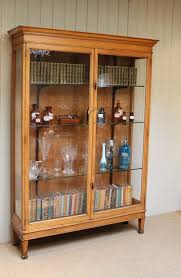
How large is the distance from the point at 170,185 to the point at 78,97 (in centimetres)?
179

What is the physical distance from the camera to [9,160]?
3.50m

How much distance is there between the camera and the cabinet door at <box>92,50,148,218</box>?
12.0 ft

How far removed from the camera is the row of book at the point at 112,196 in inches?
144

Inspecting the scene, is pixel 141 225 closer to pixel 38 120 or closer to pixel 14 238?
pixel 14 238

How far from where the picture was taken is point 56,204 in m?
3.47

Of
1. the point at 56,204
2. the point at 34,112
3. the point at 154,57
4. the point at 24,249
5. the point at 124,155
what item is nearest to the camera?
the point at 24,249

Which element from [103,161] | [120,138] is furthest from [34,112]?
[120,138]

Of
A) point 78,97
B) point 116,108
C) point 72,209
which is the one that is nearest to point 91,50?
point 78,97

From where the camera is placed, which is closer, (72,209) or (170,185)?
(72,209)

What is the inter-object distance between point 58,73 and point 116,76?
2.06ft

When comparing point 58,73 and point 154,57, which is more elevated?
point 154,57

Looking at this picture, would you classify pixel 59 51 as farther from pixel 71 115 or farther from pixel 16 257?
pixel 16 257

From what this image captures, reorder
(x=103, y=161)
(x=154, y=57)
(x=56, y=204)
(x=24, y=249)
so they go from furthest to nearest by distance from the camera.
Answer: (x=154, y=57) → (x=103, y=161) → (x=56, y=204) → (x=24, y=249)

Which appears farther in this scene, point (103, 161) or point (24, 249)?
point (103, 161)
